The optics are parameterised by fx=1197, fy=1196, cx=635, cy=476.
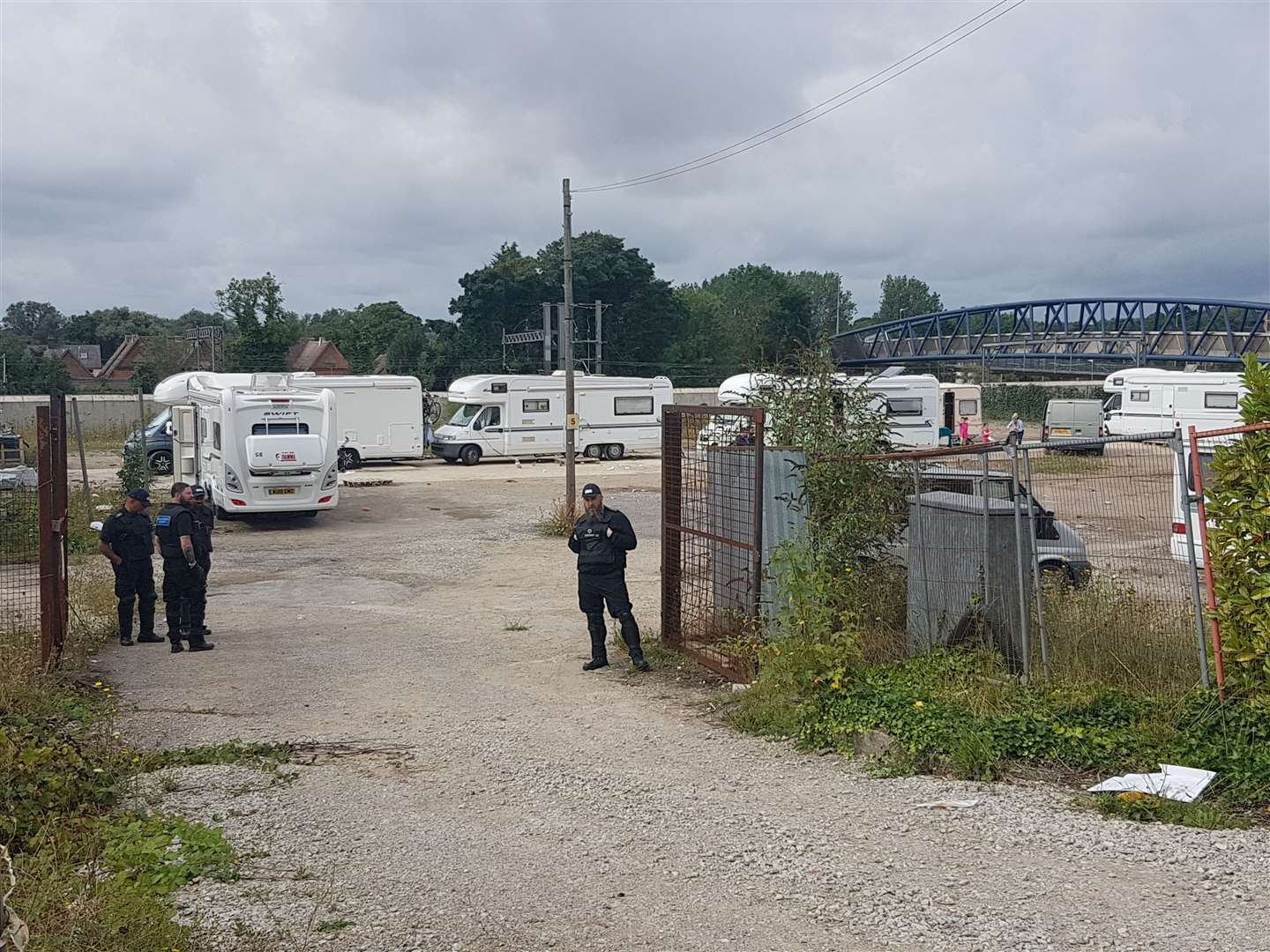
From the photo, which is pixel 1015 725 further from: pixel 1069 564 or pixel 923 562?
pixel 1069 564

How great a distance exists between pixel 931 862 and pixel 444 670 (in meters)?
5.89

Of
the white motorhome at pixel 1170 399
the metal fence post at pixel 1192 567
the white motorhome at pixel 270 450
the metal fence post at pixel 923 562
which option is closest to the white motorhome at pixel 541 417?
the white motorhome at pixel 270 450

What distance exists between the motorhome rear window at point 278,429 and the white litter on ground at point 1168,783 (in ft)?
62.7

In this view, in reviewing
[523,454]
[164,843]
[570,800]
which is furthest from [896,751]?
[523,454]

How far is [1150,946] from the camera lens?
4.73 m

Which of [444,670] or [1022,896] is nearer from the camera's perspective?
[1022,896]

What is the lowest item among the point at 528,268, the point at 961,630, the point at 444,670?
the point at 444,670

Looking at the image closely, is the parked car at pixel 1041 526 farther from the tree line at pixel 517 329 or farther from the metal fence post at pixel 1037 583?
the tree line at pixel 517 329

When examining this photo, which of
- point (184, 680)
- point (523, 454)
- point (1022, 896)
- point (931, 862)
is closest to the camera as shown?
point (1022, 896)

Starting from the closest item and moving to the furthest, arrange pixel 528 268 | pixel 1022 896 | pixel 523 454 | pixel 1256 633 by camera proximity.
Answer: pixel 1022 896
pixel 1256 633
pixel 523 454
pixel 528 268

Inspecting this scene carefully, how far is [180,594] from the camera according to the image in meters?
11.7

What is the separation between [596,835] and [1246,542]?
405cm

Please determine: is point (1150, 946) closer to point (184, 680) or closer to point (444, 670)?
point (444, 670)

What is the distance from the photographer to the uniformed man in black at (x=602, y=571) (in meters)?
10.6
